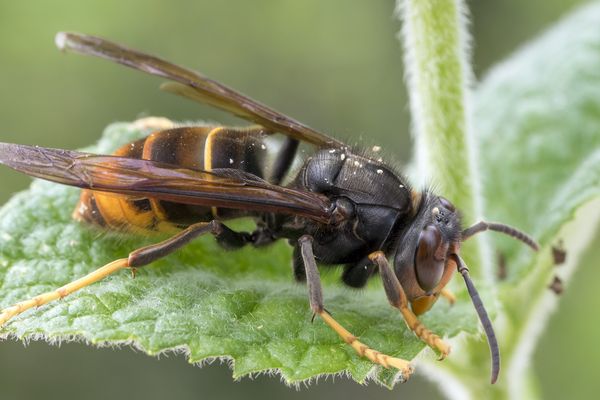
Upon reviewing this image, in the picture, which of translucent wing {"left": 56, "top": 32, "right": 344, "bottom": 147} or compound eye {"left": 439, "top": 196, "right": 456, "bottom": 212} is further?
translucent wing {"left": 56, "top": 32, "right": 344, "bottom": 147}

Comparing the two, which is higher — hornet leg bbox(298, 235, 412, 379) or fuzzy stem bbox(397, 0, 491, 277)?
fuzzy stem bbox(397, 0, 491, 277)

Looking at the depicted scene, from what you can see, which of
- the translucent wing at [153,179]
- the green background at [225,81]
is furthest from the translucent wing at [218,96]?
the green background at [225,81]

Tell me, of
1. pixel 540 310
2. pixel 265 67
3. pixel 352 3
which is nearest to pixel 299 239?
pixel 540 310

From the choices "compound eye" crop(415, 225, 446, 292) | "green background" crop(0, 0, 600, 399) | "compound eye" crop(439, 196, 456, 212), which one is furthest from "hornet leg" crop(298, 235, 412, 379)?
"green background" crop(0, 0, 600, 399)

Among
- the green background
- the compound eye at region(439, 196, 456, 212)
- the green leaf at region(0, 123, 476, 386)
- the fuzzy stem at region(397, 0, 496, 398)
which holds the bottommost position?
the green background

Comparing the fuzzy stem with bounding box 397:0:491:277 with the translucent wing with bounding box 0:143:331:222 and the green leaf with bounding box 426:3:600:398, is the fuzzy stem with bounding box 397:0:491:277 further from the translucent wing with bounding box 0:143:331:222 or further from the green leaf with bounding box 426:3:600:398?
the translucent wing with bounding box 0:143:331:222

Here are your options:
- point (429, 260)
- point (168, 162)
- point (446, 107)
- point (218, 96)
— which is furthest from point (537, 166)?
point (168, 162)

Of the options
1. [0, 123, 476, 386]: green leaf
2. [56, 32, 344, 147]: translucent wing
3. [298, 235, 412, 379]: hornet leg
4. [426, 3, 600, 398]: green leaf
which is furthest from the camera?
[426, 3, 600, 398]: green leaf

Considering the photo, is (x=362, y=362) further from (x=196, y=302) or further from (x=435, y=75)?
(x=435, y=75)
